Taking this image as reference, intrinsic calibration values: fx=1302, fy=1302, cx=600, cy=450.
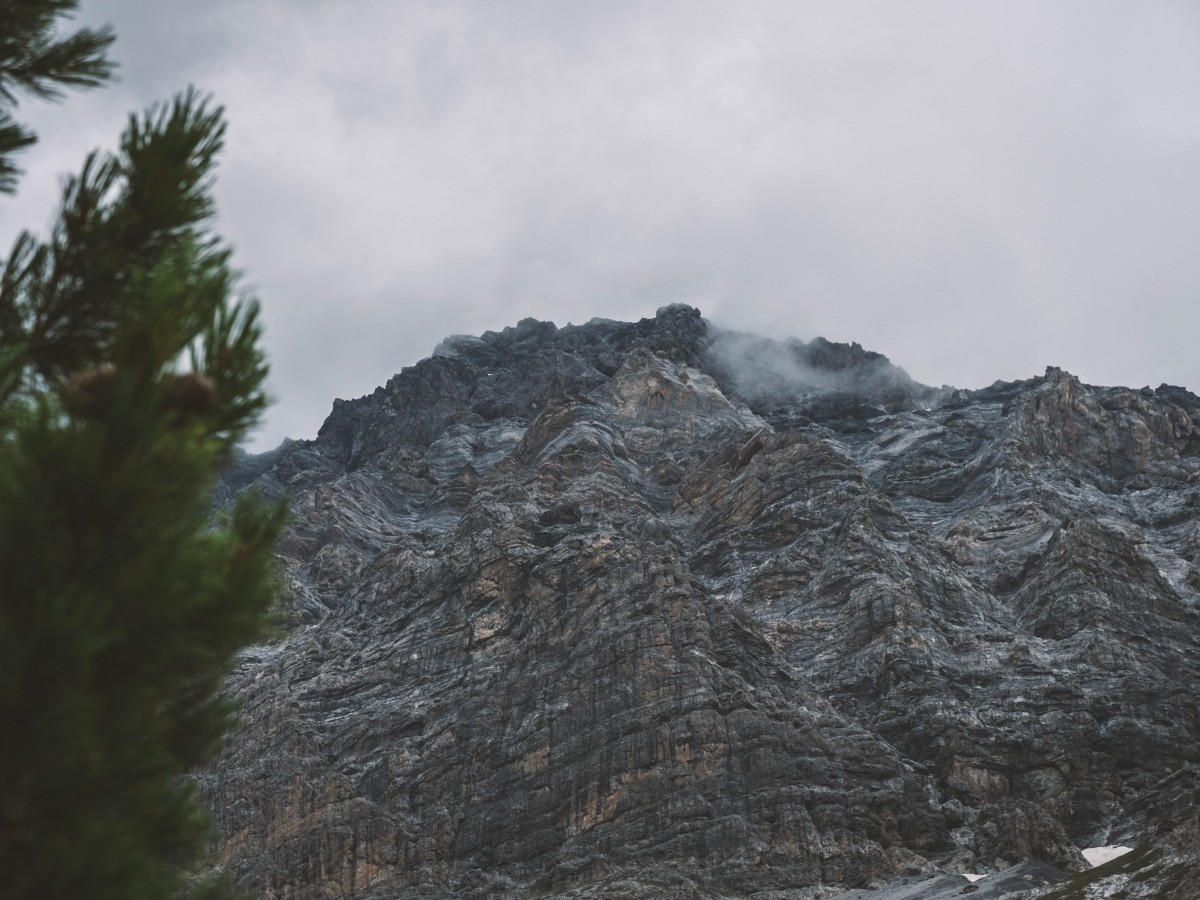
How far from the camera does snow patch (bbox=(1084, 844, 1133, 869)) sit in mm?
122562

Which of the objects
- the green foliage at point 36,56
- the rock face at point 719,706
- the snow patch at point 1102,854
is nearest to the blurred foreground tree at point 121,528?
the green foliage at point 36,56

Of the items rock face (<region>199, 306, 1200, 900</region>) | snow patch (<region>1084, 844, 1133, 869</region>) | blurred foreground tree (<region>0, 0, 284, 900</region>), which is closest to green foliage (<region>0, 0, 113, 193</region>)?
blurred foreground tree (<region>0, 0, 284, 900</region>)

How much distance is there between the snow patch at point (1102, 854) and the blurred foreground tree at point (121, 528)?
128670 millimetres

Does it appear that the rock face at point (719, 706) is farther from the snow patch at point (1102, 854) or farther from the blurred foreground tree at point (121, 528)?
the blurred foreground tree at point (121, 528)

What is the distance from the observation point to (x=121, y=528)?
6457 mm

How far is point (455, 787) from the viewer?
139 meters

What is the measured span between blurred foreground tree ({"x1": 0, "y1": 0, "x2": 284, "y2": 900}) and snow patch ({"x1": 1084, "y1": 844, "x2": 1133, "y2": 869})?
129 m

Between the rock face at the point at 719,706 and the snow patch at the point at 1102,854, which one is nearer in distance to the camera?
the snow patch at the point at 1102,854

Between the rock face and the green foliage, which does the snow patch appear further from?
the green foliage

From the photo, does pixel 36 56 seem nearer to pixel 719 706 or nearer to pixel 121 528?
pixel 121 528

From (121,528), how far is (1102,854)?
13387cm

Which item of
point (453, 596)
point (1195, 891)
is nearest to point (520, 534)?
point (453, 596)

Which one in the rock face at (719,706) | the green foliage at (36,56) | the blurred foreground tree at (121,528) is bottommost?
the blurred foreground tree at (121,528)

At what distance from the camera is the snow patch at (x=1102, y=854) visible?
402 feet
